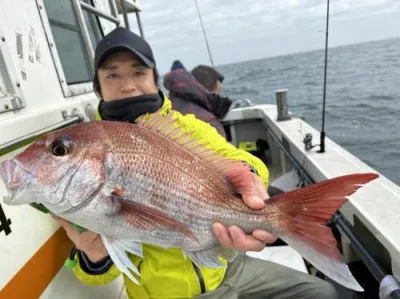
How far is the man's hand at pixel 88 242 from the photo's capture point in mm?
1578

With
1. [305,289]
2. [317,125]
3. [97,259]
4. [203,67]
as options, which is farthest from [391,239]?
[317,125]

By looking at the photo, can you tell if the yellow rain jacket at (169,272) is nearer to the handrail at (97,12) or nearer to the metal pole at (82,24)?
the metal pole at (82,24)

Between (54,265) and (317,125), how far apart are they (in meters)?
9.93

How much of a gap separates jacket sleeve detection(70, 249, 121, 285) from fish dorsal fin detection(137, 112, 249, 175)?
2.39ft

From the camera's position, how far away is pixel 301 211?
1.29 meters

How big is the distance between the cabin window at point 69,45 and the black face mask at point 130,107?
28.0 inches

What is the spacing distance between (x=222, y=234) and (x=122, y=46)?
3.50 feet

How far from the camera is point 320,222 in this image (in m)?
1.26

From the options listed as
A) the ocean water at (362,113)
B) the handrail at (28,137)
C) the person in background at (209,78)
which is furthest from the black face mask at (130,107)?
the person in background at (209,78)

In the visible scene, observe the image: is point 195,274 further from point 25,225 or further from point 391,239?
point 391,239

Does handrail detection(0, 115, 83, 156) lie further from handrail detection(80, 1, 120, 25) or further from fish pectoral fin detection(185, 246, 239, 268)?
handrail detection(80, 1, 120, 25)

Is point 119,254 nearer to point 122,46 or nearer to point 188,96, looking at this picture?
point 122,46

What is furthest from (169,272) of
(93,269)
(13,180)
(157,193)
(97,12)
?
(97,12)

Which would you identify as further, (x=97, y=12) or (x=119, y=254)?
(x=97, y=12)
